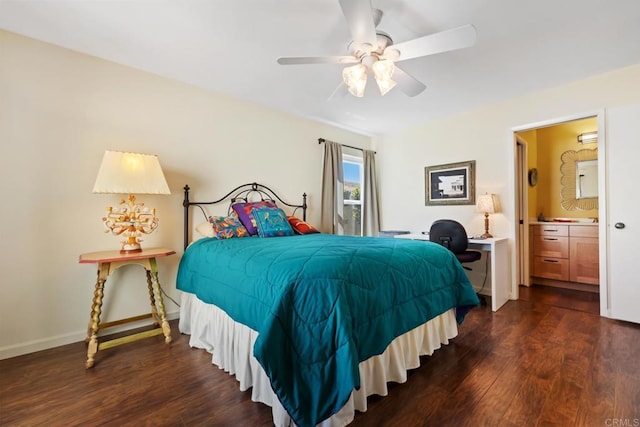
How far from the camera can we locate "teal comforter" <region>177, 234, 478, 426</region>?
3.84ft

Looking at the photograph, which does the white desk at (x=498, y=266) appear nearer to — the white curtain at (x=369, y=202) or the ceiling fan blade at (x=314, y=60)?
the white curtain at (x=369, y=202)

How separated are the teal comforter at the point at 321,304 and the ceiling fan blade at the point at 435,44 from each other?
1285 millimetres

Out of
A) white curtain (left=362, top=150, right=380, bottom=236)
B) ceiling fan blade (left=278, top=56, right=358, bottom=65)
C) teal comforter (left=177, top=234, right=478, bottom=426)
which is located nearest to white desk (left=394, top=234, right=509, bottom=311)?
teal comforter (left=177, top=234, right=478, bottom=426)

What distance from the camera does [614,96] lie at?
271 centimetres

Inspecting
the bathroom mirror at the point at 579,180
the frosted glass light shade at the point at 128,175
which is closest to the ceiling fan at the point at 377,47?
the frosted glass light shade at the point at 128,175

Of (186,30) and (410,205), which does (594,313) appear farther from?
(186,30)

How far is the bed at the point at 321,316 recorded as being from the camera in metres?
1.18

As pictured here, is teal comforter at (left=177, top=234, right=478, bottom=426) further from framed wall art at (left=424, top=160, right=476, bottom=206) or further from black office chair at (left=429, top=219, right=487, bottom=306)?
framed wall art at (left=424, top=160, right=476, bottom=206)

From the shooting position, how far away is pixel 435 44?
1.66 metres

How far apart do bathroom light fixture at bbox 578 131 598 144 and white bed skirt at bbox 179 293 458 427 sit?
382cm

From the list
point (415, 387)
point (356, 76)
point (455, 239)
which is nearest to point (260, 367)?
point (415, 387)

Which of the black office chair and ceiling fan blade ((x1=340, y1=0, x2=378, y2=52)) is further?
the black office chair

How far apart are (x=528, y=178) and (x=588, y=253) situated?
1232mm

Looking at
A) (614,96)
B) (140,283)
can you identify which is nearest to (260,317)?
(140,283)
